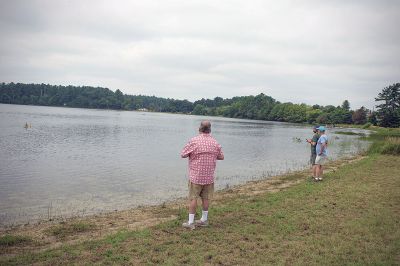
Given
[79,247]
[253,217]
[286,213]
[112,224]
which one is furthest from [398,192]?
[79,247]

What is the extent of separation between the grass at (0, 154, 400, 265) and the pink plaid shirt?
4.41ft

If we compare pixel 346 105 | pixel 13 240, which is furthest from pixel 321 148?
pixel 346 105

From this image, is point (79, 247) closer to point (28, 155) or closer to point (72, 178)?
point (72, 178)

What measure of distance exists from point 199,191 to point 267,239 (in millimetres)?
2040

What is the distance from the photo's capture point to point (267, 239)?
300 inches

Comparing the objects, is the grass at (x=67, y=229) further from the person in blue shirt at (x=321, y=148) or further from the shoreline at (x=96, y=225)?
the person in blue shirt at (x=321, y=148)

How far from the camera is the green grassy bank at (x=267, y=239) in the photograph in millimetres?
6535

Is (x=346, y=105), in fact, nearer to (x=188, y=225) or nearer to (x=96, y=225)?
(x=188, y=225)

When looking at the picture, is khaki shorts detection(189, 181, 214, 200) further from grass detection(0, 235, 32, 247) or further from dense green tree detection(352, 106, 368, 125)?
dense green tree detection(352, 106, 368, 125)

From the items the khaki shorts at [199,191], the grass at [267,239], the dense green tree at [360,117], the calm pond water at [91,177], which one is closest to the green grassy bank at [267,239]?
the grass at [267,239]

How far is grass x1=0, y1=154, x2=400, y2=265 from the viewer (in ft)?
21.4

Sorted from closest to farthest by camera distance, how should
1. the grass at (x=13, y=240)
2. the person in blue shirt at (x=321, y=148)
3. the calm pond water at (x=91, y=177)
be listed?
the grass at (x=13, y=240), the calm pond water at (x=91, y=177), the person in blue shirt at (x=321, y=148)

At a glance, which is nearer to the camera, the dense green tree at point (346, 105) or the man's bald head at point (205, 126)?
Answer: the man's bald head at point (205, 126)

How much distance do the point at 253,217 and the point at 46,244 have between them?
542cm
